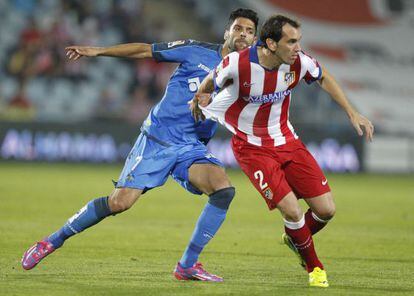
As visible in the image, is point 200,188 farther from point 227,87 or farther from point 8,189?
point 8,189

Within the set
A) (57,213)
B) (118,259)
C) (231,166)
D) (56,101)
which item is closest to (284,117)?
(118,259)

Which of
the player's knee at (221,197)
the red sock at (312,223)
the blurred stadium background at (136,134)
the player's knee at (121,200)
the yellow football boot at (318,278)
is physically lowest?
the blurred stadium background at (136,134)

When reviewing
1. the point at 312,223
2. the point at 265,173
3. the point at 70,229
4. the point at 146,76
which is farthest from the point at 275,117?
the point at 146,76

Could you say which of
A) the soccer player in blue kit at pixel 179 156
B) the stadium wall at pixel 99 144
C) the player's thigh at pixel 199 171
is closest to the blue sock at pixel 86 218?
the soccer player in blue kit at pixel 179 156

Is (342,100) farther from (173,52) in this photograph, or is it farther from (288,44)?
(173,52)

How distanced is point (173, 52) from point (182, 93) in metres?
0.36

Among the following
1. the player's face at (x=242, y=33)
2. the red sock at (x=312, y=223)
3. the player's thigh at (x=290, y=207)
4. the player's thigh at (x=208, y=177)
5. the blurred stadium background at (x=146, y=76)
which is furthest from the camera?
the blurred stadium background at (x=146, y=76)

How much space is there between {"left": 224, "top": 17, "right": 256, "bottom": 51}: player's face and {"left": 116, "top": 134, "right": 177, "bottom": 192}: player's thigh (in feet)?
3.33

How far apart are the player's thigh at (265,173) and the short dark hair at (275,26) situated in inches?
35.3

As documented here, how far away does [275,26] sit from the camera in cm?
679

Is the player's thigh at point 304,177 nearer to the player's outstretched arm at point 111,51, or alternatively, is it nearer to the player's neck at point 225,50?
the player's neck at point 225,50

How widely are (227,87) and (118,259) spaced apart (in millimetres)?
2122

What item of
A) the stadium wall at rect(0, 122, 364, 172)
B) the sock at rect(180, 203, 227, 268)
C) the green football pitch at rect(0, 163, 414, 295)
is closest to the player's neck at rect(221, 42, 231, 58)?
the sock at rect(180, 203, 227, 268)

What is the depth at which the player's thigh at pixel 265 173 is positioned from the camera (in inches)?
271
